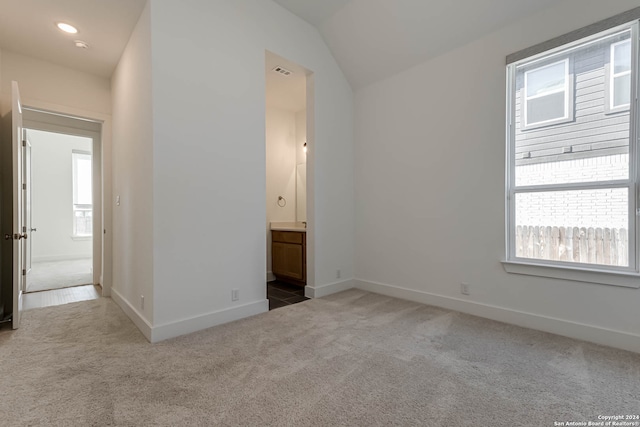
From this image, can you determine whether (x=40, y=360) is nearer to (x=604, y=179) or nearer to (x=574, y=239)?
(x=574, y=239)

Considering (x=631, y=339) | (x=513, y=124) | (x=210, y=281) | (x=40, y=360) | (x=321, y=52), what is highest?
(x=321, y=52)

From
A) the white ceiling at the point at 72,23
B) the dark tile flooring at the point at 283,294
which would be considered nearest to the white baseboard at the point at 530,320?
the dark tile flooring at the point at 283,294

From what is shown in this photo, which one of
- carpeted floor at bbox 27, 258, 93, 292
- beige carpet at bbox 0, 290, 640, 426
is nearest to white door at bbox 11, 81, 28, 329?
beige carpet at bbox 0, 290, 640, 426

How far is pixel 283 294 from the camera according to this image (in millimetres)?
4000

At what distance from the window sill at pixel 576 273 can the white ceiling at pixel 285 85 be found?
3409 millimetres

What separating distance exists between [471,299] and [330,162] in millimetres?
2433

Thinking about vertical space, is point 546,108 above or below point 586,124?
above

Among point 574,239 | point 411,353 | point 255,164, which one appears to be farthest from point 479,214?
point 255,164

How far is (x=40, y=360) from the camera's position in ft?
7.20

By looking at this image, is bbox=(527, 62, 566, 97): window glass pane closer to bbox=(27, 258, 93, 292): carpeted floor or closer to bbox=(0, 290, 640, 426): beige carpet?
bbox=(0, 290, 640, 426): beige carpet

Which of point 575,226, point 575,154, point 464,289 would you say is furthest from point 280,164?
point 575,226

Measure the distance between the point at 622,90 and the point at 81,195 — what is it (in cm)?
1045

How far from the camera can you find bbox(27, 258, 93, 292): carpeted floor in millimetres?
4621

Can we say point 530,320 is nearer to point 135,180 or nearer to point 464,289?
point 464,289
